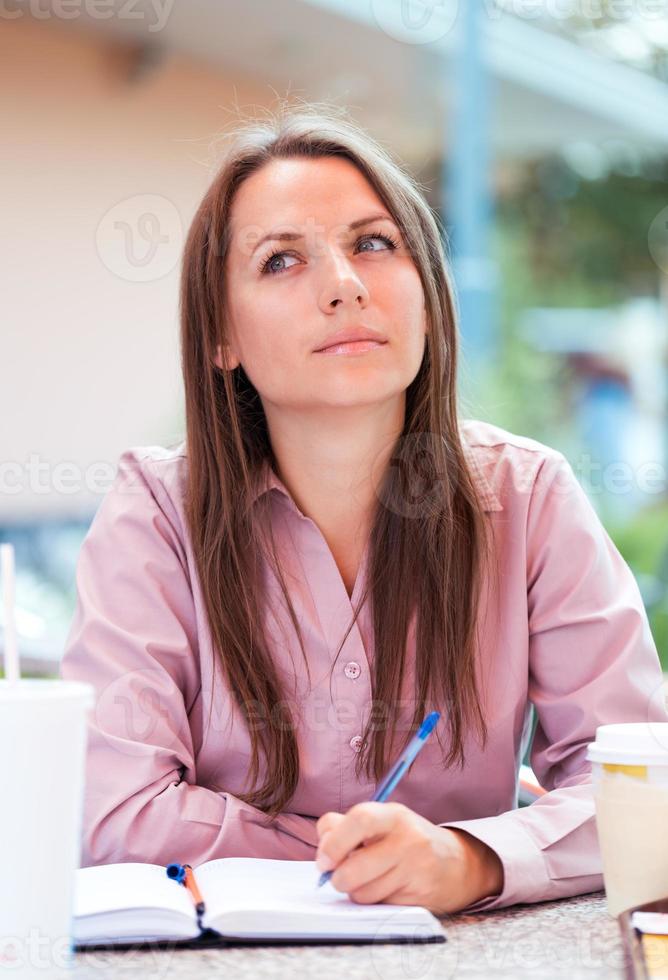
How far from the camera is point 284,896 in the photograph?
0.90 m

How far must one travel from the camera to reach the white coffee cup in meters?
0.89

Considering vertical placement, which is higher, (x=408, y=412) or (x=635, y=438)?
(x=408, y=412)

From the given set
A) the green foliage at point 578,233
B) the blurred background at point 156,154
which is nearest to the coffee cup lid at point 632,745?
the blurred background at point 156,154

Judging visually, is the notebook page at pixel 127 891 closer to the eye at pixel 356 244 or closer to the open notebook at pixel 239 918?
the open notebook at pixel 239 918

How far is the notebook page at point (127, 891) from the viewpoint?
85 cm

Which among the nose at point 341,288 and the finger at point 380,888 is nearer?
the finger at point 380,888

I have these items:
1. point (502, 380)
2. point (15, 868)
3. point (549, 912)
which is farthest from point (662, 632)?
point (15, 868)

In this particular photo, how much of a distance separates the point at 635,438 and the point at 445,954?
27.8 feet

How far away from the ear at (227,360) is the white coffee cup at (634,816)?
0.74 m

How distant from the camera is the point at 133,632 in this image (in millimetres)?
1284

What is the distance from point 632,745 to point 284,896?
29cm

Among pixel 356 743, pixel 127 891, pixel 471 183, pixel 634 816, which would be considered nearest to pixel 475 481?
pixel 356 743

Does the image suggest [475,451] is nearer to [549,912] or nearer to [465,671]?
[465,671]

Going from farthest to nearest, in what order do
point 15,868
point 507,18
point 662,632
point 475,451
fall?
point 507,18 < point 662,632 < point 475,451 < point 15,868
